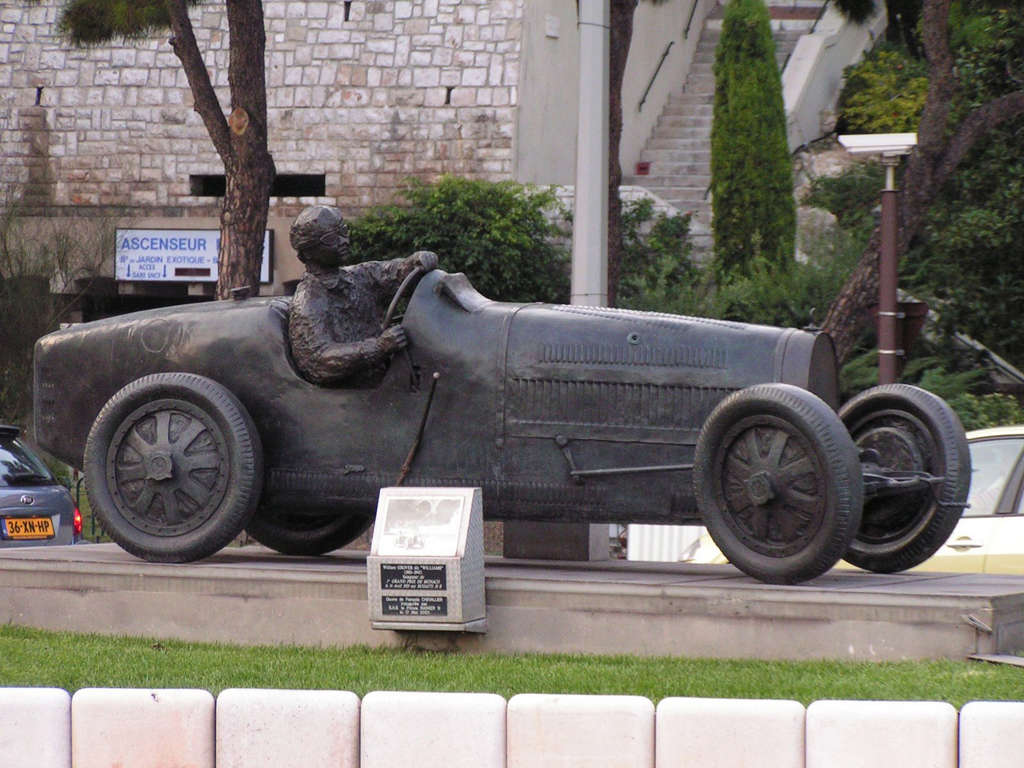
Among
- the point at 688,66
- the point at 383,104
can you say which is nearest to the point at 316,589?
the point at 383,104

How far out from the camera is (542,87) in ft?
79.0

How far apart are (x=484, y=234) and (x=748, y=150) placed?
3662 mm

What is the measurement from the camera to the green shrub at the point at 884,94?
947 inches

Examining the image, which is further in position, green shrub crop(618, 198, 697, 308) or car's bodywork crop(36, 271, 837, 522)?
green shrub crop(618, 198, 697, 308)

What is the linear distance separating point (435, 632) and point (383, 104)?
56.5 ft

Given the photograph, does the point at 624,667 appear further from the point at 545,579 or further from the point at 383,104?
the point at 383,104

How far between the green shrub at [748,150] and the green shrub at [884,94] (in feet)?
4.65

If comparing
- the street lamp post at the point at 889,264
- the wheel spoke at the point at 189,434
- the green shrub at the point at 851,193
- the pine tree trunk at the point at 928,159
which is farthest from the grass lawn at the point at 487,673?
the green shrub at the point at 851,193

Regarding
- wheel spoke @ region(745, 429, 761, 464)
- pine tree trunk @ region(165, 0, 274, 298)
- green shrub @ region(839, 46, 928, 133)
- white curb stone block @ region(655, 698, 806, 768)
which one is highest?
green shrub @ region(839, 46, 928, 133)

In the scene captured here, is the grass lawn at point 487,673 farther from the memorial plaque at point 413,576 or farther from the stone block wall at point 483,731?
the stone block wall at point 483,731

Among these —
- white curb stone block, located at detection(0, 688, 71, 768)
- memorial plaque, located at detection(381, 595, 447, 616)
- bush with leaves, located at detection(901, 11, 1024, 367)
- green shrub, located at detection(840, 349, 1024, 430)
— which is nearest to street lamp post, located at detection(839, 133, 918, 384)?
green shrub, located at detection(840, 349, 1024, 430)

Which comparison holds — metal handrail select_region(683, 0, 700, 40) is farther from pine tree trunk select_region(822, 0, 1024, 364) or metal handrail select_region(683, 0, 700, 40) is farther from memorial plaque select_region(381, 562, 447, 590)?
memorial plaque select_region(381, 562, 447, 590)

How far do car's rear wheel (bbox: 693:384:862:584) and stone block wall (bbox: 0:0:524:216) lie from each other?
16558 millimetres

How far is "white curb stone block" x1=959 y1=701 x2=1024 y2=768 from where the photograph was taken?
14.8 ft
